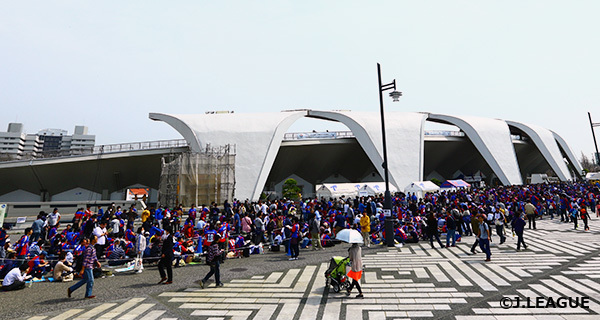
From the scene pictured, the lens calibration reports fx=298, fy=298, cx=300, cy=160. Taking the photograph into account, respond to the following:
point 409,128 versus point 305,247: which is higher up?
point 409,128

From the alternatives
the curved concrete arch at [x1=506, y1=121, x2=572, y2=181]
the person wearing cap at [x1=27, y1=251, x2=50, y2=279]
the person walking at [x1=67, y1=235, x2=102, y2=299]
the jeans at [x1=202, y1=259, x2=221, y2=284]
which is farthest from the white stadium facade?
the person walking at [x1=67, y1=235, x2=102, y2=299]

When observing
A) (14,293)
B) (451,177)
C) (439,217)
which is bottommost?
(14,293)

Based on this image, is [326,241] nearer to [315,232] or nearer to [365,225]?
[315,232]

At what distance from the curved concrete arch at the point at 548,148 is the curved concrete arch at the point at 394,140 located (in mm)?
15767

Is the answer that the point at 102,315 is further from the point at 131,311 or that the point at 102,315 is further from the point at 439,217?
the point at 439,217

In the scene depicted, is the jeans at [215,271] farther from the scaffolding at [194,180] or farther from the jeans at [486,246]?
the scaffolding at [194,180]

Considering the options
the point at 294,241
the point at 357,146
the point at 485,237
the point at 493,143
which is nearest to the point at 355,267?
the point at 294,241

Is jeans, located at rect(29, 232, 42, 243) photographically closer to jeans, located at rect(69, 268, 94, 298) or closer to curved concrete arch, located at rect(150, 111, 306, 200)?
jeans, located at rect(69, 268, 94, 298)

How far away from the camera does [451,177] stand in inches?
1848

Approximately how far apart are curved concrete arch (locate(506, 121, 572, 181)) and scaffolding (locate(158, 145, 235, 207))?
1527 inches

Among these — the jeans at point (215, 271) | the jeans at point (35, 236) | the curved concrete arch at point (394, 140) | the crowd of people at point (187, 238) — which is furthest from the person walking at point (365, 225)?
the curved concrete arch at point (394, 140)

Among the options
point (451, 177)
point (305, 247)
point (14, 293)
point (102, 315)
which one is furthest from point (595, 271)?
point (451, 177)

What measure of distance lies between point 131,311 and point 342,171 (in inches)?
1454

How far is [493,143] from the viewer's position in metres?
35.2
